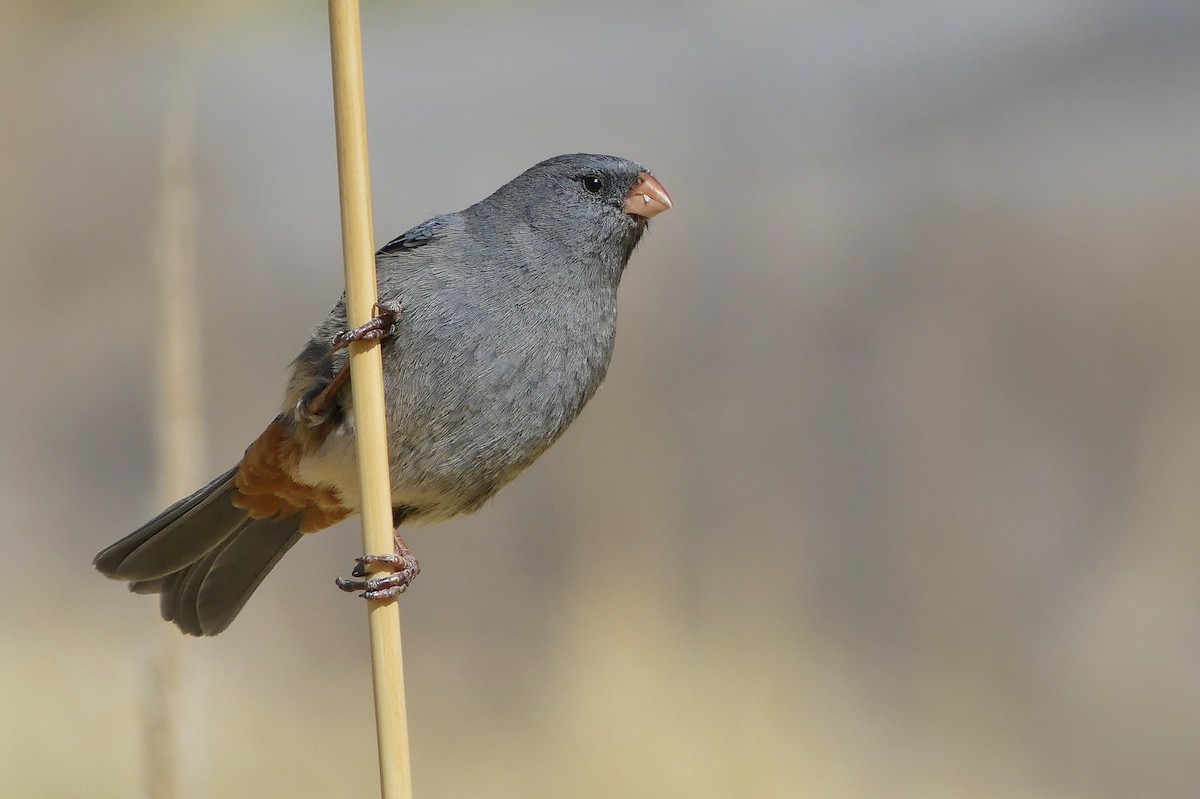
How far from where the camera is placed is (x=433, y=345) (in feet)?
7.02

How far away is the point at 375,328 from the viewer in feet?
5.88

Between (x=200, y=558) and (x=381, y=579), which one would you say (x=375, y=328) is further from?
(x=200, y=558)

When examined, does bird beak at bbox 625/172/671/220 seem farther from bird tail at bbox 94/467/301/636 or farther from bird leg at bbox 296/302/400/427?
bird tail at bbox 94/467/301/636

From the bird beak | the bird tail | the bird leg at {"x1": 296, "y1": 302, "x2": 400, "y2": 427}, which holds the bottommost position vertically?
the bird tail

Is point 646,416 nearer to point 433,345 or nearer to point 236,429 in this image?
point 236,429

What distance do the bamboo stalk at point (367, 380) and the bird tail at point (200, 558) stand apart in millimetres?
1059

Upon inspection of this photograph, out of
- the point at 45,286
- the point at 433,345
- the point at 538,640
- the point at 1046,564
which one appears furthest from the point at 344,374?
the point at 1046,564

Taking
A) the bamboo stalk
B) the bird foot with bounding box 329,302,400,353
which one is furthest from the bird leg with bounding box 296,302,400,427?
the bamboo stalk

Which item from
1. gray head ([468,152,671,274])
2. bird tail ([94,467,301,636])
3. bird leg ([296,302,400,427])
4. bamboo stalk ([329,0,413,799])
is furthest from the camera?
bird tail ([94,467,301,636])

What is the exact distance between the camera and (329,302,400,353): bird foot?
169 cm

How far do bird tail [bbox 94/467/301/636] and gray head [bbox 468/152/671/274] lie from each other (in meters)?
0.97

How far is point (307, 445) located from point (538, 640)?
2044 millimetres

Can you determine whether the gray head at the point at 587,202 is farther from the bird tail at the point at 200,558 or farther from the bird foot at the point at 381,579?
the bird tail at the point at 200,558

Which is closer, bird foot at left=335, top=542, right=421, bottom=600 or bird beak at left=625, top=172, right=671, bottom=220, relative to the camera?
bird foot at left=335, top=542, right=421, bottom=600
